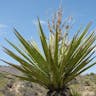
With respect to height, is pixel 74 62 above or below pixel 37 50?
below

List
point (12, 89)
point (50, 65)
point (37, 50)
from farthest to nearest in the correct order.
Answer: point (12, 89), point (37, 50), point (50, 65)

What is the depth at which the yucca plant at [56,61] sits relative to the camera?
8852 mm

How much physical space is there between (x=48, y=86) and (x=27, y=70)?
63 centimetres

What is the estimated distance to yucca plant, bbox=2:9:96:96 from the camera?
885 centimetres

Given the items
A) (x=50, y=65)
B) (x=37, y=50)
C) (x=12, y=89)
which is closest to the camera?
(x=50, y=65)

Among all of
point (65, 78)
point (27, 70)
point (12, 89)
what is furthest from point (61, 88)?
point (12, 89)

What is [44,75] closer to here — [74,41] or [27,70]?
[27,70]

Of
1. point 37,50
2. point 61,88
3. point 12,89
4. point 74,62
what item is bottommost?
point 61,88

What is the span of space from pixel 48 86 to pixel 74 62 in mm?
846

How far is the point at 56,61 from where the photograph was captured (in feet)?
28.9

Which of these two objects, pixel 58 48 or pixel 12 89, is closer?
pixel 58 48

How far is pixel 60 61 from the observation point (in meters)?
9.03

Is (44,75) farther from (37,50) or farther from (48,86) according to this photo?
(37,50)

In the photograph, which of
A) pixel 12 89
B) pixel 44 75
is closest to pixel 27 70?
pixel 44 75
